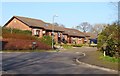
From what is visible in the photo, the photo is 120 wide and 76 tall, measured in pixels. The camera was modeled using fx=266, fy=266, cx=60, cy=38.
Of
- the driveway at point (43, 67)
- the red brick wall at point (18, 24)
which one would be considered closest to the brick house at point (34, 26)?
the red brick wall at point (18, 24)

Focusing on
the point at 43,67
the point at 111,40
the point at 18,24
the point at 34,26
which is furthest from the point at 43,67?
the point at 18,24

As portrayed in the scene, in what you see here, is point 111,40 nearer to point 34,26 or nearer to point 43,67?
point 43,67

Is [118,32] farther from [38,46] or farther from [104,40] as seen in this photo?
[38,46]

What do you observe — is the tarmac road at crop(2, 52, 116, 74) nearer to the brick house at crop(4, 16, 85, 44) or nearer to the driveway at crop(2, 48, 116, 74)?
the driveway at crop(2, 48, 116, 74)

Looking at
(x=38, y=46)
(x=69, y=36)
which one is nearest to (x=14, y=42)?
(x=38, y=46)

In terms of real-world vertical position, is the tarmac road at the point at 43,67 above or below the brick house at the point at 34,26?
below

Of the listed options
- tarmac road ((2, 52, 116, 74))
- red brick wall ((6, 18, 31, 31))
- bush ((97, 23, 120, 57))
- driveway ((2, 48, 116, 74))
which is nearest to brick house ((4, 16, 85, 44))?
red brick wall ((6, 18, 31, 31))

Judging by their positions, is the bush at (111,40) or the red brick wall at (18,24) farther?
the red brick wall at (18,24)

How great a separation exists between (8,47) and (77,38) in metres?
54.1

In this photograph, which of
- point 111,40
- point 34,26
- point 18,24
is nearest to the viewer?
point 111,40

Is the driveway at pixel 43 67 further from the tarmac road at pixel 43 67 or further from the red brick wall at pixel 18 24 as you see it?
the red brick wall at pixel 18 24

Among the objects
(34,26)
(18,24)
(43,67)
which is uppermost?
(18,24)

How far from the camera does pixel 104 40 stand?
3347 centimetres

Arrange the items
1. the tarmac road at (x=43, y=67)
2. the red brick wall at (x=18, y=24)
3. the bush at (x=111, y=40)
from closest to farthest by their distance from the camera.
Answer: the tarmac road at (x=43, y=67) < the bush at (x=111, y=40) < the red brick wall at (x=18, y=24)
